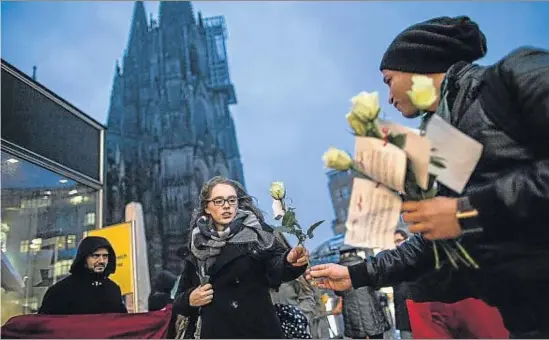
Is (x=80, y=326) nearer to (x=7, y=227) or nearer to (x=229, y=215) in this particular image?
(x=229, y=215)

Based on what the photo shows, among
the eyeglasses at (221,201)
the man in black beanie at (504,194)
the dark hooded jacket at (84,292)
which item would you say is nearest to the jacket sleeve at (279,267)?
the eyeglasses at (221,201)

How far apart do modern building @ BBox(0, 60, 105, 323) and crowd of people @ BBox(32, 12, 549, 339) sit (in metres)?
3.18

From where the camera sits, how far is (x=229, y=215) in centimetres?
248

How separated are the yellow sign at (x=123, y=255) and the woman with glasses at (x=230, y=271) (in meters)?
3.47

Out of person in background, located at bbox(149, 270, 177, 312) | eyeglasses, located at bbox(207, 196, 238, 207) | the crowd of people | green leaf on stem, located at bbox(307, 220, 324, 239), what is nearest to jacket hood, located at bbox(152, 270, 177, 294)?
person in background, located at bbox(149, 270, 177, 312)

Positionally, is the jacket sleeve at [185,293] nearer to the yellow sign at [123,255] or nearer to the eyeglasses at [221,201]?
the eyeglasses at [221,201]

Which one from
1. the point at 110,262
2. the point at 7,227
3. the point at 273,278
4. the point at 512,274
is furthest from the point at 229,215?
the point at 7,227

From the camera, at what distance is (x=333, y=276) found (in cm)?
171

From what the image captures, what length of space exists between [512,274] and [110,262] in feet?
11.9

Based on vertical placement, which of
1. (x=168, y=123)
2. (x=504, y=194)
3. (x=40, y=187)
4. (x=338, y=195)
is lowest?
(x=504, y=194)

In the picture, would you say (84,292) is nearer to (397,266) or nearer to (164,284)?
(164,284)

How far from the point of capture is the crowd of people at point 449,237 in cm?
114

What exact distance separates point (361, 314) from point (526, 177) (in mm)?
3973

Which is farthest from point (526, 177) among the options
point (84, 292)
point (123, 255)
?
point (123, 255)
